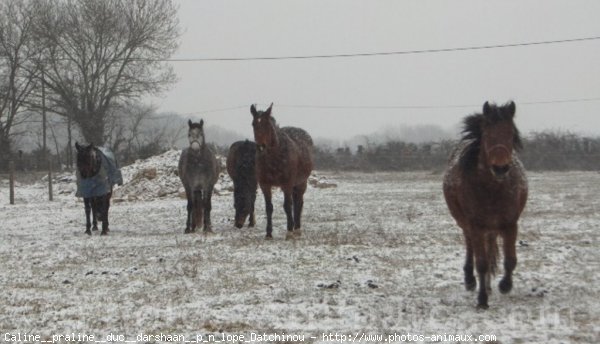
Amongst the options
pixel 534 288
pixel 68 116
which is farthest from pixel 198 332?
pixel 68 116

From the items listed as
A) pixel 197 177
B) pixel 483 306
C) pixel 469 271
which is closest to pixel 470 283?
pixel 469 271

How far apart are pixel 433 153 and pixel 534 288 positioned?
4124 centimetres

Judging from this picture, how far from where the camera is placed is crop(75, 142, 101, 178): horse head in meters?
12.5

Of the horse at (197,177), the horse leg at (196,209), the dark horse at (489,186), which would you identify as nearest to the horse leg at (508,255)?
the dark horse at (489,186)

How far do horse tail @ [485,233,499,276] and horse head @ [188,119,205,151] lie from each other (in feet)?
24.4

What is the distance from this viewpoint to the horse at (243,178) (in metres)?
12.4

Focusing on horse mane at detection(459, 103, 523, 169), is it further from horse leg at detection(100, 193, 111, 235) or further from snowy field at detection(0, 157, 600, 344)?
horse leg at detection(100, 193, 111, 235)

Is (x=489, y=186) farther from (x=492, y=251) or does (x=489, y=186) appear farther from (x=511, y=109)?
(x=492, y=251)

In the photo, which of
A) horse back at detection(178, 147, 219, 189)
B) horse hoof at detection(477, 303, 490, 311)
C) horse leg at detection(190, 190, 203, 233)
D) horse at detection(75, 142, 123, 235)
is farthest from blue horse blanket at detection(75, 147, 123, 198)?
horse hoof at detection(477, 303, 490, 311)

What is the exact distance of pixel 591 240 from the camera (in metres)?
9.28

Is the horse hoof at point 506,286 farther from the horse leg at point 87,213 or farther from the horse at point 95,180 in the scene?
the horse leg at point 87,213

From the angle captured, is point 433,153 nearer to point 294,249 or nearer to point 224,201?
point 224,201

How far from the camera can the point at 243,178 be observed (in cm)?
1261

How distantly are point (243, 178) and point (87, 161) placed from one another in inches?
131
